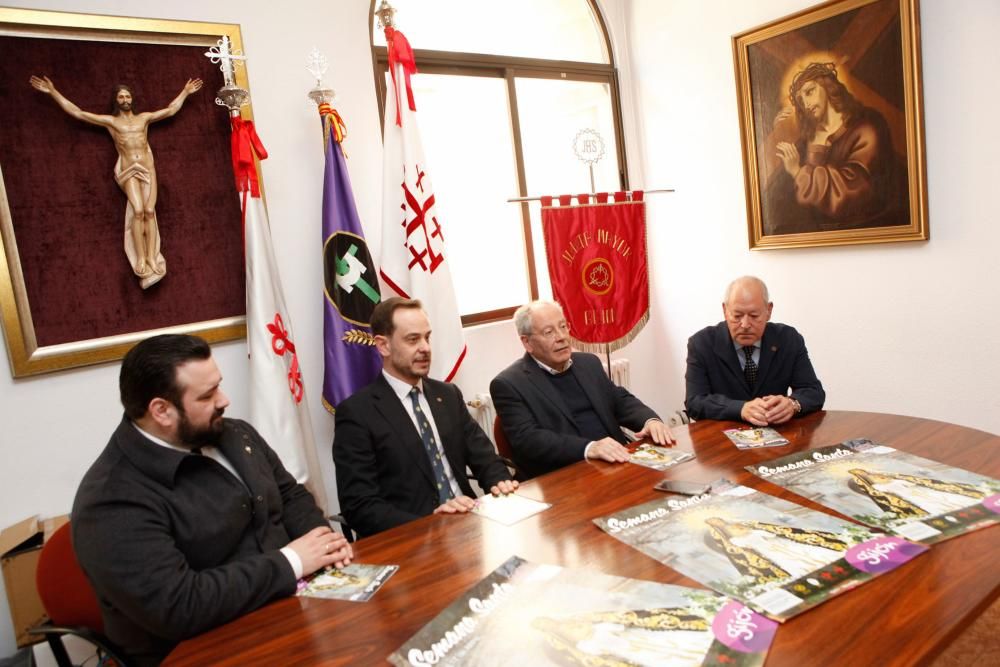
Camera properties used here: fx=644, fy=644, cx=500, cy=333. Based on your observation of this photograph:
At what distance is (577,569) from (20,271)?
241 cm

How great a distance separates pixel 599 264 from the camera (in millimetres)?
3896

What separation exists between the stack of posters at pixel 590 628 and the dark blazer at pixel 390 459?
0.91 m

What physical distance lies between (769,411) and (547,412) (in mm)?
875

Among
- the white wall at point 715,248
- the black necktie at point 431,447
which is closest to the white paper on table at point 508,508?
the black necktie at point 431,447

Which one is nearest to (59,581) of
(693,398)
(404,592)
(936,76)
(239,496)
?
(239,496)

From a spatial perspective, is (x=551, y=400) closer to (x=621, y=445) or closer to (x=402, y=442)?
(x=621, y=445)

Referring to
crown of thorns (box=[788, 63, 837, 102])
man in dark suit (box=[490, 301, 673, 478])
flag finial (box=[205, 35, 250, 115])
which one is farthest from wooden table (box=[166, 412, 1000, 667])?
crown of thorns (box=[788, 63, 837, 102])

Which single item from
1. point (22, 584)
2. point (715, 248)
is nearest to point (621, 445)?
point (22, 584)

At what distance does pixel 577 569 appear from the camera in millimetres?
1428

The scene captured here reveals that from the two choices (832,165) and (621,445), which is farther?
(832,165)

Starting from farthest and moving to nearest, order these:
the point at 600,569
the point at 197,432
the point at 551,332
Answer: the point at 551,332 → the point at 197,432 → the point at 600,569

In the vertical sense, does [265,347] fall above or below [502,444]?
above

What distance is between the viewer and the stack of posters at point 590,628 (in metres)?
1.10

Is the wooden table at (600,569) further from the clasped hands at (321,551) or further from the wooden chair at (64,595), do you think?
the wooden chair at (64,595)
